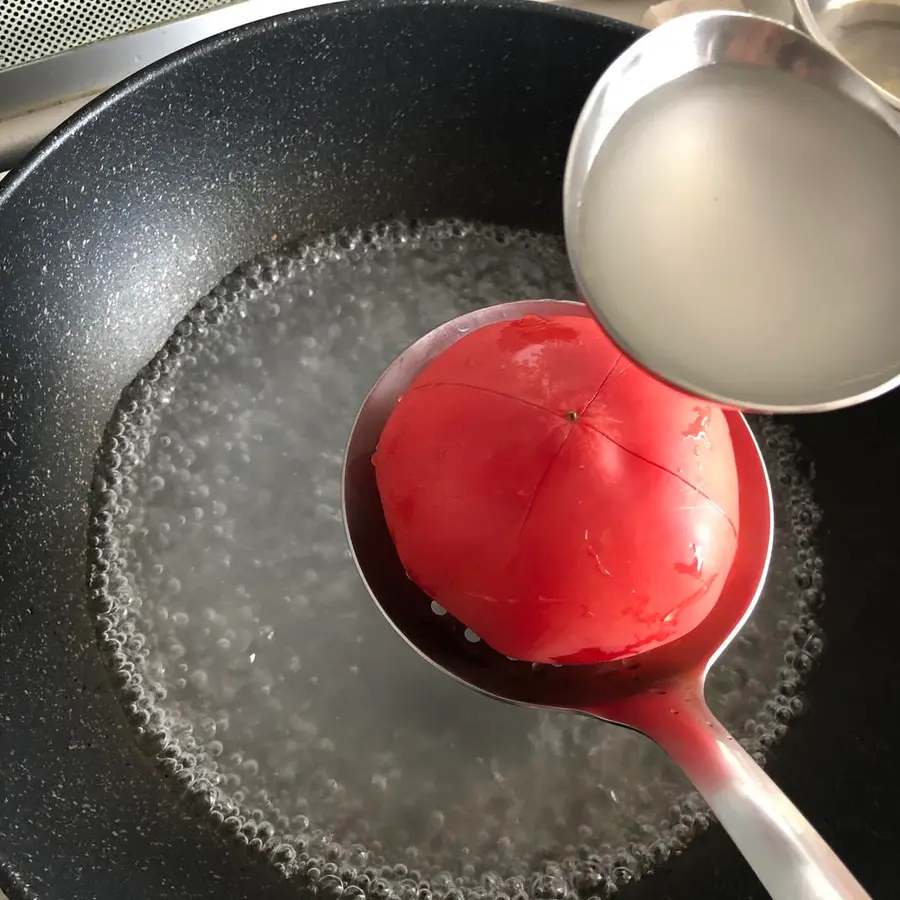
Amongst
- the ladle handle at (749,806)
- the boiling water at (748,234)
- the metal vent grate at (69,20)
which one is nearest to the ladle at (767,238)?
the boiling water at (748,234)

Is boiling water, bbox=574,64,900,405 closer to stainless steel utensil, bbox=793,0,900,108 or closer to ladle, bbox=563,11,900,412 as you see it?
ladle, bbox=563,11,900,412

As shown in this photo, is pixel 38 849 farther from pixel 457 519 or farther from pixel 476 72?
pixel 476 72

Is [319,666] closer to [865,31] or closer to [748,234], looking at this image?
[748,234]

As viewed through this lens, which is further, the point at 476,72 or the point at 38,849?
the point at 476,72

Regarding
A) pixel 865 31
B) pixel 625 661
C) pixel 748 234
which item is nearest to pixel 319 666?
pixel 625 661

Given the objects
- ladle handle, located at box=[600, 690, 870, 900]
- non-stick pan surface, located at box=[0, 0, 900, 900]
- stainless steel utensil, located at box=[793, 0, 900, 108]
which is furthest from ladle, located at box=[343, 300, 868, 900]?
stainless steel utensil, located at box=[793, 0, 900, 108]

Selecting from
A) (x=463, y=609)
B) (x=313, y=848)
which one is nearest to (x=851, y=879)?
(x=463, y=609)

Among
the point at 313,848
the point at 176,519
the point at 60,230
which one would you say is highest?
the point at 60,230
